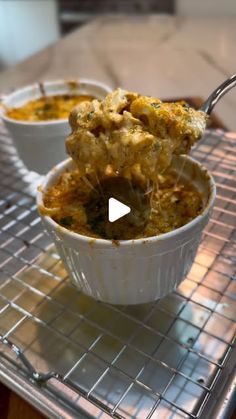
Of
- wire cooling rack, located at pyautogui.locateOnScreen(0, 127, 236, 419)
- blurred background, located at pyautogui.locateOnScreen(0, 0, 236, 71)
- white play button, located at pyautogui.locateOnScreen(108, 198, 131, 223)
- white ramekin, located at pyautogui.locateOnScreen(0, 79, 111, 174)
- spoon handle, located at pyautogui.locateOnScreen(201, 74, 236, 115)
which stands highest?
spoon handle, located at pyautogui.locateOnScreen(201, 74, 236, 115)

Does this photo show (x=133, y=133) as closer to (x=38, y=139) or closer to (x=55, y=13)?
(x=38, y=139)

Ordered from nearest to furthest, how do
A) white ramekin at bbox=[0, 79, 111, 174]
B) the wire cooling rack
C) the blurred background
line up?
the wire cooling rack < white ramekin at bbox=[0, 79, 111, 174] < the blurred background

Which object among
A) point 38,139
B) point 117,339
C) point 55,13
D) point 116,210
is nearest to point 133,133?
point 116,210

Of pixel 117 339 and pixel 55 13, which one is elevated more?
pixel 117 339

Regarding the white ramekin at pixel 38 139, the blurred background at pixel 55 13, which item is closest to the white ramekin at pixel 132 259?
the white ramekin at pixel 38 139

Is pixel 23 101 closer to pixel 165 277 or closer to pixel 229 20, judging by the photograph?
pixel 165 277

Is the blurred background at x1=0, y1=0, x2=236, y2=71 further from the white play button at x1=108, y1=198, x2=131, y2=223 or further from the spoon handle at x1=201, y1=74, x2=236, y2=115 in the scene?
the white play button at x1=108, y1=198, x2=131, y2=223

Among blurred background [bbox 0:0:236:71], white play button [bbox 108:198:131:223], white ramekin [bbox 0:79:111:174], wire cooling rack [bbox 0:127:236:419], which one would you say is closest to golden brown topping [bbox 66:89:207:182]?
white play button [bbox 108:198:131:223]
